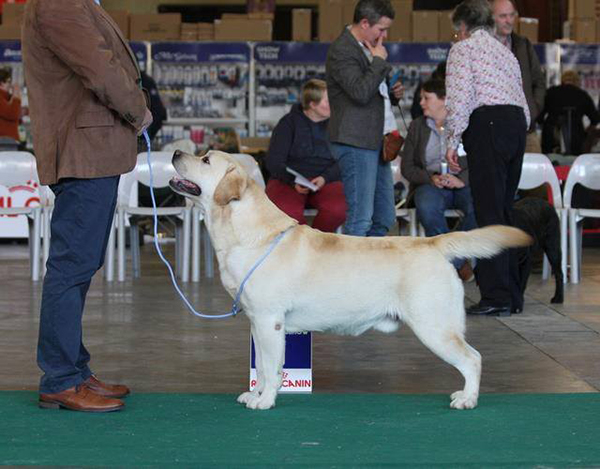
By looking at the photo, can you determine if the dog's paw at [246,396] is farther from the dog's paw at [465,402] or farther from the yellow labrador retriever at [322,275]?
the dog's paw at [465,402]

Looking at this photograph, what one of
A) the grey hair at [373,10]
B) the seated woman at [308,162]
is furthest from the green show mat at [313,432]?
the seated woman at [308,162]

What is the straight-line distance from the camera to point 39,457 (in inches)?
145

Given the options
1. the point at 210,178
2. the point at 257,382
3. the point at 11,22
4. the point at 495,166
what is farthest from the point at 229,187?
the point at 11,22

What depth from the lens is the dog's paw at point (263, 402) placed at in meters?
4.39

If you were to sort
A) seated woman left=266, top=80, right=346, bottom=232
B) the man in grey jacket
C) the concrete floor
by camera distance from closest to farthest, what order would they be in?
the concrete floor, the man in grey jacket, seated woman left=266, top=80, right=346, bottom=232

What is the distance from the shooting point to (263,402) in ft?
14.4

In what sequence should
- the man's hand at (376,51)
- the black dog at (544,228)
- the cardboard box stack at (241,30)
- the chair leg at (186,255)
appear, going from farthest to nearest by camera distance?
the cardboard box stack at (241,30) < the chair leg at (186,255) < the black dog at (544,228) < the man's hand at (376,51)

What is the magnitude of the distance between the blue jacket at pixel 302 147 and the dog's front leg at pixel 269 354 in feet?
14.0

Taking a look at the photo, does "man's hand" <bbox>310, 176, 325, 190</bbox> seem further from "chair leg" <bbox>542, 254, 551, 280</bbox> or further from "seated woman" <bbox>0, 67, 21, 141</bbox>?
"seated woman" <bbox>0, 67, 21, 141</bbox>

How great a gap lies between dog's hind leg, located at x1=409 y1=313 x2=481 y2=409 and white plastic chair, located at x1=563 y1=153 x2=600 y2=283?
449cm

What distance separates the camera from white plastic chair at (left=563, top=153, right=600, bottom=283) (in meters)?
8.67

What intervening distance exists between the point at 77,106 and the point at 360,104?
276 centimetres

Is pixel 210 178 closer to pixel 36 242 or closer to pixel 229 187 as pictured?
pixel 229 187

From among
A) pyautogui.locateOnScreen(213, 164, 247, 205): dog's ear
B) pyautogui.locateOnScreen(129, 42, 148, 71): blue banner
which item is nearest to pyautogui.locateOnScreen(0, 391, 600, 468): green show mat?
pyautogui.locateOnScreen(213, 164, 247, 205): dog's ear
